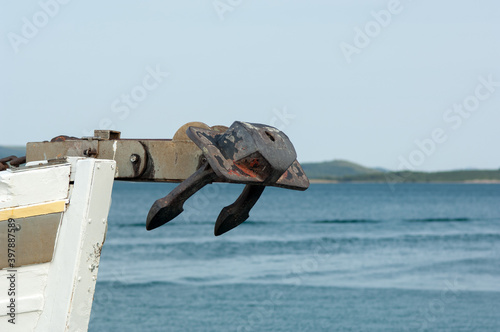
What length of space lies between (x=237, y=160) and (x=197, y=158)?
0.30 m

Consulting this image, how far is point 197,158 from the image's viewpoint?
303 cm

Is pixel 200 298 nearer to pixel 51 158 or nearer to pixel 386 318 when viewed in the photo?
pixel 386 318

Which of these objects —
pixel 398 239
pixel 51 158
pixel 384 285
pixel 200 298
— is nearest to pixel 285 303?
pixel 200 298

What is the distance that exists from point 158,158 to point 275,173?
581 millimetres

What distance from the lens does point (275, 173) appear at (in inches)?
111

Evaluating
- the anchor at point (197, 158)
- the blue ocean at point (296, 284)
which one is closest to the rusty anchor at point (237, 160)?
the anchor at point (197, 158)

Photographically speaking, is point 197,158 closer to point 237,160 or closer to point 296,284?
point 237,160

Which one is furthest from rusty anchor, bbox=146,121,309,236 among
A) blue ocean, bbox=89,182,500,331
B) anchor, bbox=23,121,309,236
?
blue ocean, bbox=89,182,500,331

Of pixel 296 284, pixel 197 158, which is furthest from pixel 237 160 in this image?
pixel 296 284

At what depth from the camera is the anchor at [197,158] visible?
279 centimetres

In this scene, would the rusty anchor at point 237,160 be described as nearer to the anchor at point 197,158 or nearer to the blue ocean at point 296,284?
the anchor at point 197,158

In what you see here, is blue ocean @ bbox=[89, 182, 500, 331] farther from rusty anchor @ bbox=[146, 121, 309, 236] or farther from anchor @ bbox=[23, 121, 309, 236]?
rusty anchor @ bbox=[146, 121, 309, 236]

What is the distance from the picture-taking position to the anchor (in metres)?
2.79

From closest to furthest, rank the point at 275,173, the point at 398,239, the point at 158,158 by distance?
the point at 275,173
the point at 158,158
the point at 398,239
